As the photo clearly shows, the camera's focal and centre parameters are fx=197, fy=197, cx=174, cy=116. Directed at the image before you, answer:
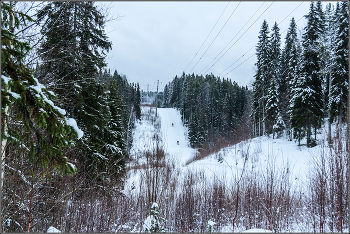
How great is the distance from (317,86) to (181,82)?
5717 centimetres

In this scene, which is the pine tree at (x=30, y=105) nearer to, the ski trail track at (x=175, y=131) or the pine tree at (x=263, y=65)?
the pine tree at (x=263, y=65)

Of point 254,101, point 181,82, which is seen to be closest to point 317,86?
point 254,101

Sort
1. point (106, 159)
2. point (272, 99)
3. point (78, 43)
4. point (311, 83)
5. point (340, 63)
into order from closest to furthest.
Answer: point (78, 43)
point (106, 159)
point (340, 63)
point (311, 83)
point (272, 99)

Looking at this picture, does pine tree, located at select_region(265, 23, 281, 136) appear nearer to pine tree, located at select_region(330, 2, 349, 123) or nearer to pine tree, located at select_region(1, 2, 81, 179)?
pine tree, located at select_region(330, 2, 349, 123)

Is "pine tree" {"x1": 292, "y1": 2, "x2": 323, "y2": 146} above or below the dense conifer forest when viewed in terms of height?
above

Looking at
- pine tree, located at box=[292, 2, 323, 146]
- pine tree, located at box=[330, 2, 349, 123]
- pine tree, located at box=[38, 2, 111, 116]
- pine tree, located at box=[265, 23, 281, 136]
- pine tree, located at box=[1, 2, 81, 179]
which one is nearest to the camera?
pine tree, located at box=[1, 2, 81, 179]

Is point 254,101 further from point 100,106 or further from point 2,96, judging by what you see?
point 2,96

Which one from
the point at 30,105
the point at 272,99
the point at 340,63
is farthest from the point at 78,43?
the point at 272,99

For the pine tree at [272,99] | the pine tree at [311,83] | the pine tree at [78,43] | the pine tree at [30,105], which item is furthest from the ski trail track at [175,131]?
the pine tree at [30,105]

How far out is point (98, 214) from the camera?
5117 mm

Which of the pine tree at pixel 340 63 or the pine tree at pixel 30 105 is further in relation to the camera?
the pine tree at pixel 340 63

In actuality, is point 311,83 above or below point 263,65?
below

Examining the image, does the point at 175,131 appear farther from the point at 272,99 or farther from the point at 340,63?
the point at 340,63

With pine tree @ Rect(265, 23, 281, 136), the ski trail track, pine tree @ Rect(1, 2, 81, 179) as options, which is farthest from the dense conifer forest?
the ski trail track
